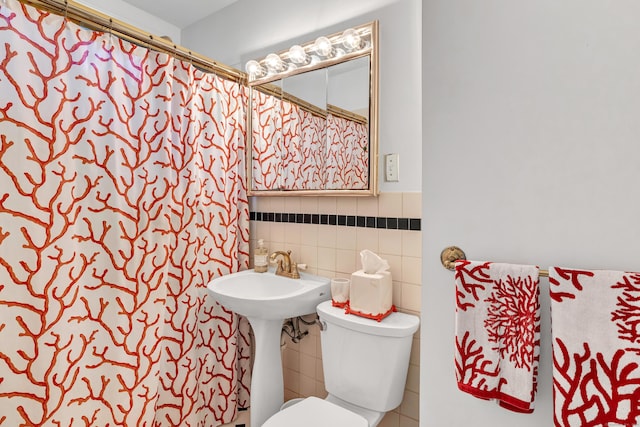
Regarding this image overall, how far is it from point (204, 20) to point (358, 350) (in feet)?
7.91

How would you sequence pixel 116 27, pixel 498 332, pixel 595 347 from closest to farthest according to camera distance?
pixel 595 347 → pixel 498 332 → pixel 116 27

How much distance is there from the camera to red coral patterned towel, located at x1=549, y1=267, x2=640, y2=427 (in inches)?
22.4

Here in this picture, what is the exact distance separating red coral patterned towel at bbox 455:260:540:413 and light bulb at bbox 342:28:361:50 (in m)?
1.27

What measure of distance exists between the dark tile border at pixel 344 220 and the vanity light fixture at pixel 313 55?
802 mm

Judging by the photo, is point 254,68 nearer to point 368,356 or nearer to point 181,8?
point 181,8

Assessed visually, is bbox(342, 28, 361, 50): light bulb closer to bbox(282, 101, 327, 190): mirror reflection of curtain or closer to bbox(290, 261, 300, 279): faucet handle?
bbox(282, 101, 327, 190): mirror reflection of curtain

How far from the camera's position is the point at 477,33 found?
74 cm

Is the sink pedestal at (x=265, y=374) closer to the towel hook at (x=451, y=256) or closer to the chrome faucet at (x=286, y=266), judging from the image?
the chrome faucet at (x=286, y=266)

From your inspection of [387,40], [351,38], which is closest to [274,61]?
[351,38]

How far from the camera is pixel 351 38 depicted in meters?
1.57

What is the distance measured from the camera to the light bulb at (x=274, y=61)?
186 cm

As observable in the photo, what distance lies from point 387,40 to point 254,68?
2.77 feet

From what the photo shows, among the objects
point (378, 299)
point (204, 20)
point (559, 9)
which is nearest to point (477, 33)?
point (559, 9)

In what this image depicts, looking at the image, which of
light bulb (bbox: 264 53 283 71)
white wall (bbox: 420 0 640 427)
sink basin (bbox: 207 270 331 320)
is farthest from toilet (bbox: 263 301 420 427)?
light bulb (bbox: 264 53 283 71)
